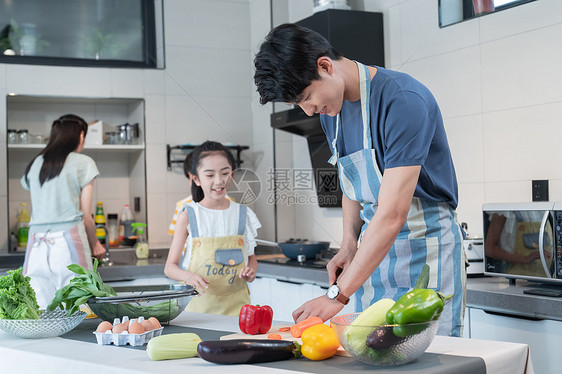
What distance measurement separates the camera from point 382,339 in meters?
0.91

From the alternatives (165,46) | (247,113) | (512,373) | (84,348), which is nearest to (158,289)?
(84,348)

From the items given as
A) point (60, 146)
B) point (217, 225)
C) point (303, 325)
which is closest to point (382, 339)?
point (303, 325)

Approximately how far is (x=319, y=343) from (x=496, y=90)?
1451mm

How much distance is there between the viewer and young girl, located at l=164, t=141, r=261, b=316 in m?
2.13

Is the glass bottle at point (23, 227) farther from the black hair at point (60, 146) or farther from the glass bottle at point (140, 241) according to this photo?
the black hair at point (60, 146)

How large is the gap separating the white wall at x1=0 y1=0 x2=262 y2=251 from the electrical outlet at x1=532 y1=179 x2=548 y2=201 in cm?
146

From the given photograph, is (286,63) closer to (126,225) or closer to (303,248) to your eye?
(303,248)

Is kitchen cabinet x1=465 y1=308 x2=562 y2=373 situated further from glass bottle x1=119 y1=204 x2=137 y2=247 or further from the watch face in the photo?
glass bottle x1=119 y1=204 x2=137 y2=247

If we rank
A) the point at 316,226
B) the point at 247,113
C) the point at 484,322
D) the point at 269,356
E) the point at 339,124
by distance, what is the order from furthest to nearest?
the point at 247,113 < the point at 316,226 < the point at 484,322 < the point at 339,124 < the point at 269,356

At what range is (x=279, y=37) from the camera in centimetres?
124

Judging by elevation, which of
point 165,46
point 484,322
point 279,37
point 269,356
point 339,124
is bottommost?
point 484,322

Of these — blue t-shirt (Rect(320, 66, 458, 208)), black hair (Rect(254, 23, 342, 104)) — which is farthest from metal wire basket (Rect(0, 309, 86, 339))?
blue t-shirt (Rect(320, 66, 458, 208))

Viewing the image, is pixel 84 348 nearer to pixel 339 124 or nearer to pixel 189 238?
pixel 339 124

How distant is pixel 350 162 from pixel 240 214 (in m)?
0.89
